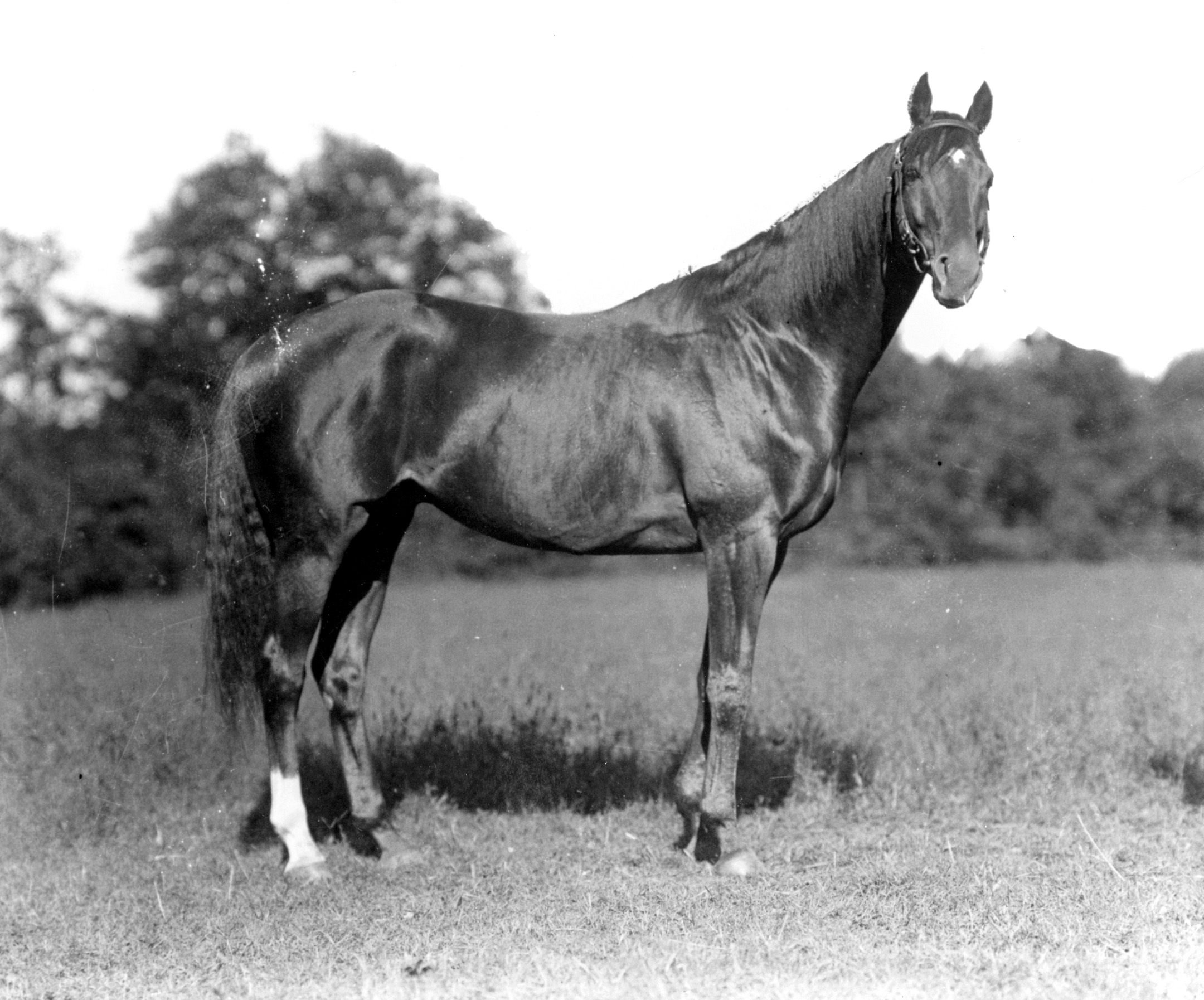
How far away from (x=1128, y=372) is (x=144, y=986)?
13.0 m

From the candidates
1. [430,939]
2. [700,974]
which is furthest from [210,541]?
[700,974]

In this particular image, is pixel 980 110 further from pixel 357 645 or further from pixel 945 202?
pixel 357 645

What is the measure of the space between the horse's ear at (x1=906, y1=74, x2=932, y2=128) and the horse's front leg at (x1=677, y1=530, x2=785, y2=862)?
70.2 inches

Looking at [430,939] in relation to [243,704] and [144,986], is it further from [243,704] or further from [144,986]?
[243,704]

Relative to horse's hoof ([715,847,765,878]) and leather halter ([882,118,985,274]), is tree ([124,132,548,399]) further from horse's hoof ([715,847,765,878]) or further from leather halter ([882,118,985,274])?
horse's hoof ([715,847,765,878])

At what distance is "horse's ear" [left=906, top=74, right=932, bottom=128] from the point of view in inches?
163

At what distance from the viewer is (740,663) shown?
420 cm

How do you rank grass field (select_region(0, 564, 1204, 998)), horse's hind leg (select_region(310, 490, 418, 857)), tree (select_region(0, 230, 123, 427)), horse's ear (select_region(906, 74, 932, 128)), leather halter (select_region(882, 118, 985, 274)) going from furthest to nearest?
tree (select_region(0, 230, 123, 427))
horse's hind leg (select_region(310, 490, 418, 857))
horse's ear (select_region(906, 74, 932, 128))
leather halter (select_region(882, 118, 985, 274))
grass field (select_region(0, 564, 1204, 998))

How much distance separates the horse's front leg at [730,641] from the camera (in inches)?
164

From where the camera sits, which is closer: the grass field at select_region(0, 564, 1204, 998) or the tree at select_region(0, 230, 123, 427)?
the grass field at select_region(0, 564, 1204, 998)

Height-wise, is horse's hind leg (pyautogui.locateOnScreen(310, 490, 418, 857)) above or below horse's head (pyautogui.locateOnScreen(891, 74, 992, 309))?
below

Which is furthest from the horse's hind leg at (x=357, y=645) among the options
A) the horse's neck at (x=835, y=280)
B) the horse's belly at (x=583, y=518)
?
the horse's neck at (x=835, y=280)

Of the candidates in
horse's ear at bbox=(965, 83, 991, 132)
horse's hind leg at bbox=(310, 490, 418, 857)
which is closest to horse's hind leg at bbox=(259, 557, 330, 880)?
horse's hind leg at bbox=(310, 490, 418, 857)

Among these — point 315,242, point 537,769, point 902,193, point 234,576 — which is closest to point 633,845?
point 537,769
